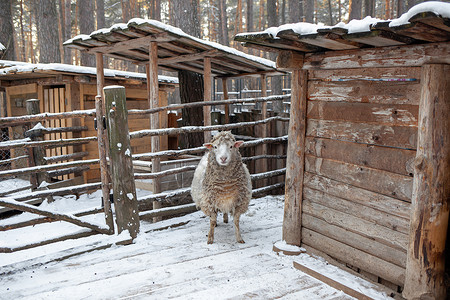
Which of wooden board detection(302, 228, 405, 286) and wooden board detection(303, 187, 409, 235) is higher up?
wooden board detection(303, 187, 409, 235)

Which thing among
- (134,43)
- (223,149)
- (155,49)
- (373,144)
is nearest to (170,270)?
(223,149)

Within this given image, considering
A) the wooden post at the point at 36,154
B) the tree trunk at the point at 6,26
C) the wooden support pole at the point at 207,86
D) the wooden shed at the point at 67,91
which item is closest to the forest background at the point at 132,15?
the tree trunk at the point at 6,26

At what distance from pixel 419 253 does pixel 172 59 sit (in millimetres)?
5384

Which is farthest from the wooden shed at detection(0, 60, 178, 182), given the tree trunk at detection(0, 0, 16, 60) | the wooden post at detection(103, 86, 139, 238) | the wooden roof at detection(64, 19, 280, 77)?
the wooden post at detection(103, 86, 139, 238)

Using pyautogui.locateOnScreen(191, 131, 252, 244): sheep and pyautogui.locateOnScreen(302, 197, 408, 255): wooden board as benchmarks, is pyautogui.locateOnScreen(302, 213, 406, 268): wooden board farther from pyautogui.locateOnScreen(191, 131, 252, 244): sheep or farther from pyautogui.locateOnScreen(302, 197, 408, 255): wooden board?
pyautogui.locateOnScreen(191, 131, 252, 244): sheep

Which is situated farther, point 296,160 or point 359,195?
point 296,160

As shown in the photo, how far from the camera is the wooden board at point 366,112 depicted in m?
3.15

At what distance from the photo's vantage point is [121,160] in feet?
14.9

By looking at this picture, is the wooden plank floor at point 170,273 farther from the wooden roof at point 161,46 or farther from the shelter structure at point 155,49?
the wooden roof at point 161,46

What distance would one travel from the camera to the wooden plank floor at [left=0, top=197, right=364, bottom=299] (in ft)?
11.1

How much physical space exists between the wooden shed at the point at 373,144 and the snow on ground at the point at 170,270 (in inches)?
16.4

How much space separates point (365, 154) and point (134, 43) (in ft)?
13.6

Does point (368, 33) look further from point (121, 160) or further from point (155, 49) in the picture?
point (155, 49)

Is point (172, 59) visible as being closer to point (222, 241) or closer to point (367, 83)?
point (222, 241)
